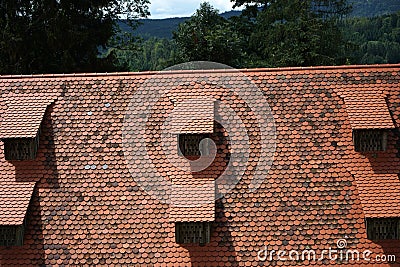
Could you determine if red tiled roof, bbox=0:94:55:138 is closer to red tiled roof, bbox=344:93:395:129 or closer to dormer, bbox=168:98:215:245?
dormer, bbox=168:98:215:245

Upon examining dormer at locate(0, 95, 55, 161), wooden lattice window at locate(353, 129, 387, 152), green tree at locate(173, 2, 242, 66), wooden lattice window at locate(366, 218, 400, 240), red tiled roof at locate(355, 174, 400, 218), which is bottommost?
wooden lattice window at locate(366, 218, 400, 240)

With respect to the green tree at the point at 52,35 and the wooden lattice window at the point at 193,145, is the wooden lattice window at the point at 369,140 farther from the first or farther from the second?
the green tree at the point at 52,35

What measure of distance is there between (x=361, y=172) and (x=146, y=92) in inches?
296

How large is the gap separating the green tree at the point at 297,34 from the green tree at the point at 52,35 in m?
12.3

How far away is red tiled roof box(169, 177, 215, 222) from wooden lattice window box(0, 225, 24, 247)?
447cm

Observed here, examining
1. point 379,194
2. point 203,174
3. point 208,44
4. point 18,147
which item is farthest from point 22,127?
point 208,44

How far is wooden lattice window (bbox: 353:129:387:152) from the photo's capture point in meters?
19.5

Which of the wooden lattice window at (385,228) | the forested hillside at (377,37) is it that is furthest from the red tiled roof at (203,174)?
the forested hillside at (377,37)

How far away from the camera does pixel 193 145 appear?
1973 cm

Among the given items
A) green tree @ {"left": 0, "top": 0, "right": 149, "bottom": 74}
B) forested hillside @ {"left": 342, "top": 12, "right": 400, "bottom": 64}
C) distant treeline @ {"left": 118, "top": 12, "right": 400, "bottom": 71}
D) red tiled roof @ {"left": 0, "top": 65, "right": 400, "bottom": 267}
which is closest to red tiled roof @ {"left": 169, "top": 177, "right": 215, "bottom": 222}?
red tiled roof @ {"left": 0, "top": 65, "right": 400, "bottom": 267}

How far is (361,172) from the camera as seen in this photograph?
19.2m

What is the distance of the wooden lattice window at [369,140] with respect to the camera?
769 inches

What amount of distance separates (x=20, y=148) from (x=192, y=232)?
248 inches

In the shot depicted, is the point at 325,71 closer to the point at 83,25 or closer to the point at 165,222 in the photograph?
the point at 165,222
